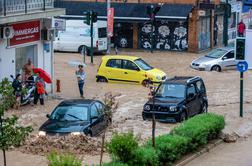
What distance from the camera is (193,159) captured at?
21141 millimetres

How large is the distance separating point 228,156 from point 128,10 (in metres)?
34.2

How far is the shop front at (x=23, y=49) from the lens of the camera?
30.0m

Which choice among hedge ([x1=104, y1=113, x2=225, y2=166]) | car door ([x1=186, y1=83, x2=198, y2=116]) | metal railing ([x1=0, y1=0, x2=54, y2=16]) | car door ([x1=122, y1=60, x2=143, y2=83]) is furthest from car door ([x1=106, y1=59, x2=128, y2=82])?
hedge ([x1=104, y1=113, x2=225, y2=166])

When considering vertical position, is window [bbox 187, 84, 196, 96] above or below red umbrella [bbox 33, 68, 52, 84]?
below

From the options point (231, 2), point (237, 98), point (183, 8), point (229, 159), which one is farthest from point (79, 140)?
point (231, 2)

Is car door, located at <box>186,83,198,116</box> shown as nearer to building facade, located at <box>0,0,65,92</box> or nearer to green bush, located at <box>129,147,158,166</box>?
building facade, located at <box>0,0,65,92</box>

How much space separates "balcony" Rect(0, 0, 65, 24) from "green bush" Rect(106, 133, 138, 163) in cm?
1283

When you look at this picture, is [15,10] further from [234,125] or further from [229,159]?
[229,159]

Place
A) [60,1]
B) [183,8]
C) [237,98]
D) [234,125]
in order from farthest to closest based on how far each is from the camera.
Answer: [60,1] < [183,8] < [237,98] < [234,125]

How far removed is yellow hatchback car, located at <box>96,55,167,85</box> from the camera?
3734 cm

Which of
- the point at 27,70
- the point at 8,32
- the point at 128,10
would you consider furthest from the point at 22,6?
the point at 128,10

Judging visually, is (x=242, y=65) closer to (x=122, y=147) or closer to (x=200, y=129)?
(x=200, y=129)

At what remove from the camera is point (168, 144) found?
63.2ft

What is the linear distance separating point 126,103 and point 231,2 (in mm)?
30681
